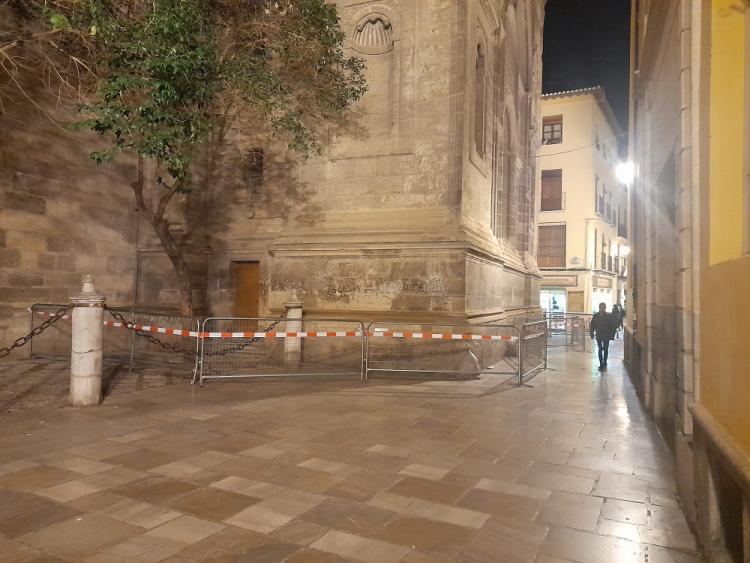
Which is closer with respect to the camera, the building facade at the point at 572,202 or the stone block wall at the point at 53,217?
the stone block wall at the point at 53,217

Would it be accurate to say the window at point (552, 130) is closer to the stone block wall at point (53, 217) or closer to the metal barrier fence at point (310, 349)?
the metal barrier fence at point (310, 349)

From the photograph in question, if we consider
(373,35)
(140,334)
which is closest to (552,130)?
(373,35)

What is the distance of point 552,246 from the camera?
107ft

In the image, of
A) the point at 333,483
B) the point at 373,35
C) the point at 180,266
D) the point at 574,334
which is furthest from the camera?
the point at 574,334

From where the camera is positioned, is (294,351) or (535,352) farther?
(535,352)

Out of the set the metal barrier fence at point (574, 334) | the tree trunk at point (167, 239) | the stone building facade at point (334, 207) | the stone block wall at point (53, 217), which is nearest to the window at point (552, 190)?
the metal barrier fence at point (574, 334)

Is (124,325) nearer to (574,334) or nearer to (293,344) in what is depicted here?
(293,344)

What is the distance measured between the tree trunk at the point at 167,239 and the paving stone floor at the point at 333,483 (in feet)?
14.7

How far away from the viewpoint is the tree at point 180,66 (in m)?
7.67

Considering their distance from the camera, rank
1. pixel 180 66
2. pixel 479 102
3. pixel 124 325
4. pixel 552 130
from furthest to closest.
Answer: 1. pixel 552 130
2. pixel 479 102
3. pixel 124 325
4. pixel 180 66

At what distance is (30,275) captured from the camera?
10.7 m

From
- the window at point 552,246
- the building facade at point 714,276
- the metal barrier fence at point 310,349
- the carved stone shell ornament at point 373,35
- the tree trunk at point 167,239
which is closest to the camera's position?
the building facade at point 714,276

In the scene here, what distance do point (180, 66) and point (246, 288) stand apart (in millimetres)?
6428

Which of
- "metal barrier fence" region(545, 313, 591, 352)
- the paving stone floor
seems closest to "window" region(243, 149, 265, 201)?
the paving stone floor
